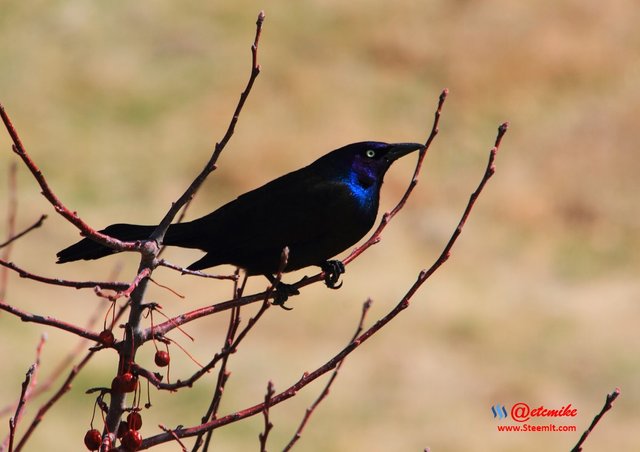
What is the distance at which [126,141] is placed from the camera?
17.7 m

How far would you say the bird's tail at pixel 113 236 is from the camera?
3.69 m

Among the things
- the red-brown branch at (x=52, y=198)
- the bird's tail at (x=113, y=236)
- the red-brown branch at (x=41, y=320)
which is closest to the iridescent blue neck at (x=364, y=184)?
the bird's tail at (x=113, y=236)

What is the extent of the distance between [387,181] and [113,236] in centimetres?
1197

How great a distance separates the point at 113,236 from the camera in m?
3.96

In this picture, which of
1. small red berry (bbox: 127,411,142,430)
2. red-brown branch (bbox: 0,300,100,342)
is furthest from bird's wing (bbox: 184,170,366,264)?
red-brown branch (bbox: 0,300,100,342)

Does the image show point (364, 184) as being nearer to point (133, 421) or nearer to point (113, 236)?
point (113, 236)

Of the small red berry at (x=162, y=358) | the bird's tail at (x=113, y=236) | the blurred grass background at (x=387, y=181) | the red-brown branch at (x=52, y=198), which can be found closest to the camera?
the red-brown branch at (x=52, y=198)

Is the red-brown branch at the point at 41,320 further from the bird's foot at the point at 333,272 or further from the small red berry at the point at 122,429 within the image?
the bird's foot at the point at 333,272

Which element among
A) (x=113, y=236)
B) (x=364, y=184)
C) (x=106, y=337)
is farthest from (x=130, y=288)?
(x=364, y=184)

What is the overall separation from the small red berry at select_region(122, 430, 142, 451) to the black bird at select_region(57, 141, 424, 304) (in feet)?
4.66

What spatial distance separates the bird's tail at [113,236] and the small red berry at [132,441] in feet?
2.17

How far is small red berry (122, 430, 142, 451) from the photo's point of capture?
9.43 feet

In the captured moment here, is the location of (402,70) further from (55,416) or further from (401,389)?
(55,416)

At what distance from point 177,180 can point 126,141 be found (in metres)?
1.46
